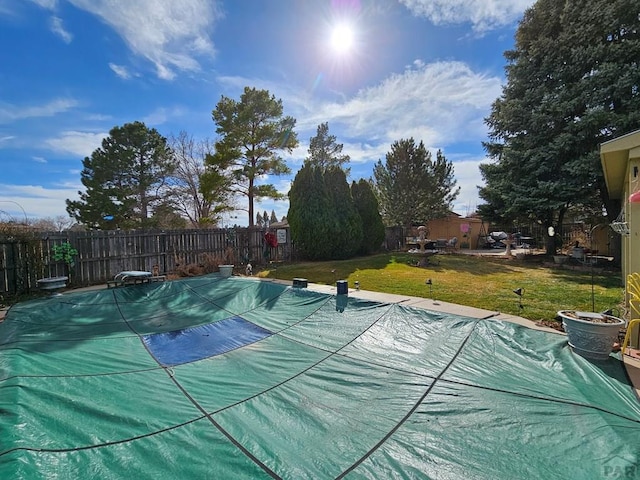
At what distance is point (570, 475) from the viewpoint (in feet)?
6.09

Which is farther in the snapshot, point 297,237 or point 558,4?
point 297,237

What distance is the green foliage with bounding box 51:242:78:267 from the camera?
7.25 meters

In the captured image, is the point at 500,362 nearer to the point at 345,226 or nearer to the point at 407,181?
the point at 345,226

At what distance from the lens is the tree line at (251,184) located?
1203cm

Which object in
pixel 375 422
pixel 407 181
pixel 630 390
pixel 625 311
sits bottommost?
pixel 375 422

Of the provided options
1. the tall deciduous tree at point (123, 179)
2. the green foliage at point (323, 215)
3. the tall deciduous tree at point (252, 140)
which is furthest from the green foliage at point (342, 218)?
the tall deciduous tree at point (123, 179)

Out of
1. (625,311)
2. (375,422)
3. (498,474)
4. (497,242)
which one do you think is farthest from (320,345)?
(497,242)

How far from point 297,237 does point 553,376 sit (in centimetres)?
942

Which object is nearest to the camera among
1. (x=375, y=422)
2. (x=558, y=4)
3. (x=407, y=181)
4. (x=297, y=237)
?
(x=375, y=422)

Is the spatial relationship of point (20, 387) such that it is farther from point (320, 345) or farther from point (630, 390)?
point (630, 390)

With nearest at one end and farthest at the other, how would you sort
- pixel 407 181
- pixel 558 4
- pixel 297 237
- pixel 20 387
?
pixel 20 387
pixel 558 4
pixel 297 237
pixel 407 181

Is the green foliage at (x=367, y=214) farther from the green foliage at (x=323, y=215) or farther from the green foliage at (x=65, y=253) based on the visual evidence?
the green foliage at (x=65, y=253)

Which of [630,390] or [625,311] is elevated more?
[625,311]

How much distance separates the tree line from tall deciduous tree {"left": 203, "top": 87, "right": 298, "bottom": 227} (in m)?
0.05
